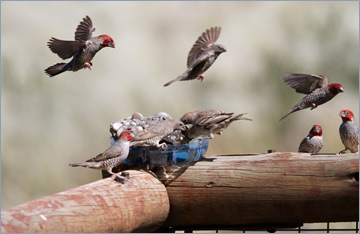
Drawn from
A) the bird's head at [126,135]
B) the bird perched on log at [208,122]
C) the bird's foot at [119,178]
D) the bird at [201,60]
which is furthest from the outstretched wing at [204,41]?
the bird's foot at [119,178]

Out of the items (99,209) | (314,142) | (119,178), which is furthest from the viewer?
(314,142)

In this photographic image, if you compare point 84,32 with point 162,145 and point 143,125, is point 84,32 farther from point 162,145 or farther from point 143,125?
point 162,145

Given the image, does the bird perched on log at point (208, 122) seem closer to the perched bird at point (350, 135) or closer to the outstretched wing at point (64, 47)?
the perched bird at point (350, 135)

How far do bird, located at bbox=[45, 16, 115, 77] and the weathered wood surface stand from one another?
0.94 meters

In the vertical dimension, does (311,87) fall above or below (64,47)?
below

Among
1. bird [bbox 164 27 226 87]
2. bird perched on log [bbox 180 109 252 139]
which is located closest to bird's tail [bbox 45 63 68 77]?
bird [bbox 164 27 226 87]

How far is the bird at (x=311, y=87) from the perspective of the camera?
389 cm

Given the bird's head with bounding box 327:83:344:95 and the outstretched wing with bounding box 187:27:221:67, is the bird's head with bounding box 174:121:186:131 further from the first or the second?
the bird's head with bounding box 327:83:344:95

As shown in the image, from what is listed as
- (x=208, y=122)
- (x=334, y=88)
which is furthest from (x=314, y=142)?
(x=208, y=122)

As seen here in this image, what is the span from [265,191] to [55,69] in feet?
4.78

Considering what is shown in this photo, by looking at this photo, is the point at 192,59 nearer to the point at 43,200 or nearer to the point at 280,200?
the point at 280,200

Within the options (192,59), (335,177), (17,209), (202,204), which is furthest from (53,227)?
(192,59)

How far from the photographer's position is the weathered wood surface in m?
2.92

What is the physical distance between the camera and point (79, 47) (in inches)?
136
